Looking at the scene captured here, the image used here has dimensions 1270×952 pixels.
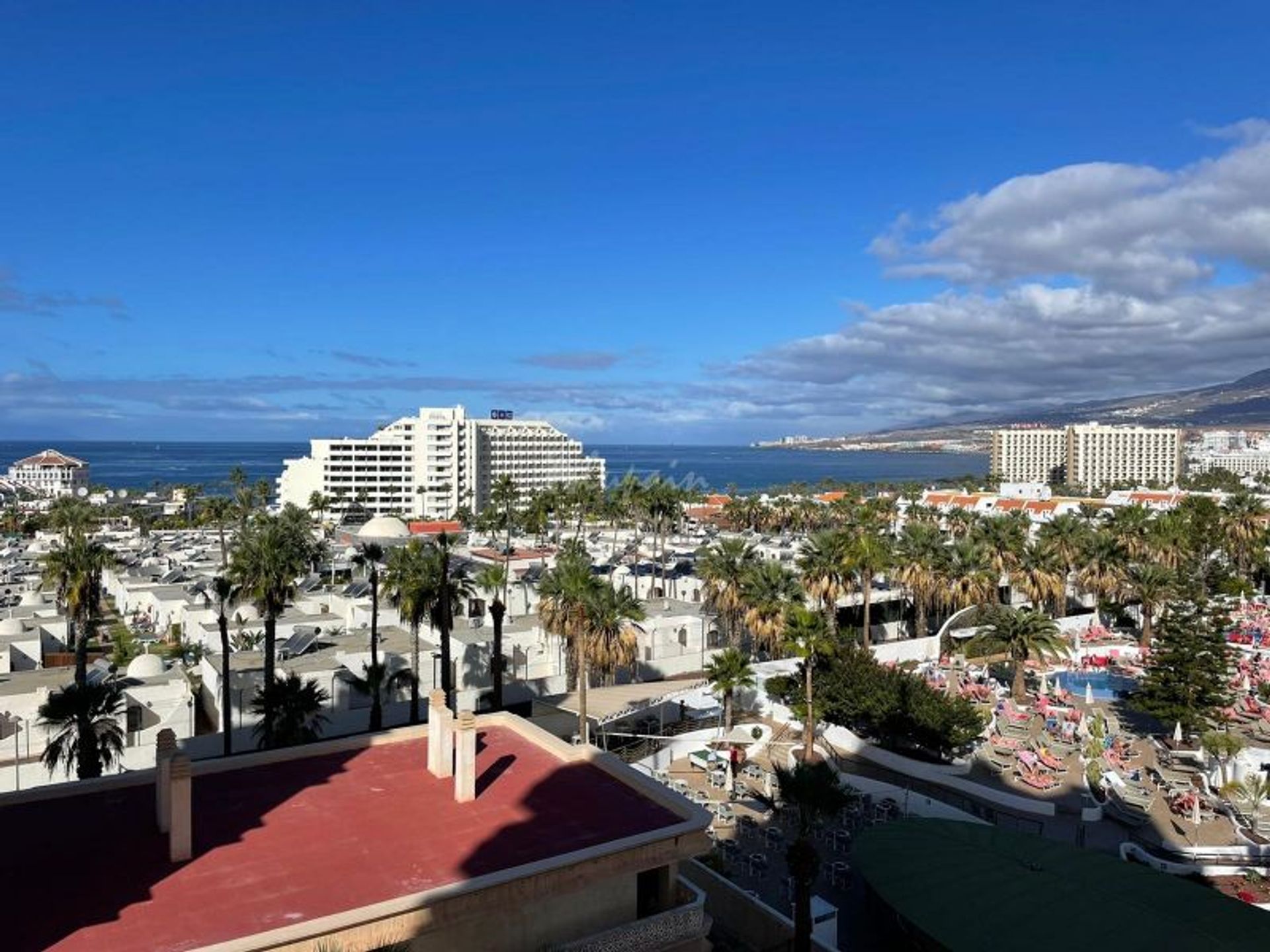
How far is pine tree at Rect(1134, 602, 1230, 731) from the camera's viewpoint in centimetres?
3200

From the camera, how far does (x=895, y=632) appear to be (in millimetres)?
52750

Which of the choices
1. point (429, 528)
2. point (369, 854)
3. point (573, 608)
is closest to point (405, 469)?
point (429, 528)

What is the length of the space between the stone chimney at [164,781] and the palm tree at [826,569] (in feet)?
96.1

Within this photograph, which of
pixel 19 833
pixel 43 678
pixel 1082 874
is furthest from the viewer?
pixel 43 678

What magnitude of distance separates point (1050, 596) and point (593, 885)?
45.8 meters

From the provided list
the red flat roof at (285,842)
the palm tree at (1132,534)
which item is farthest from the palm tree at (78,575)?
the palm tree at (1132,534)

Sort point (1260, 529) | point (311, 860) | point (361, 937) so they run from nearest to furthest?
1. point (361, 937)
2. point (311, 860)
3. point (1260, 529)

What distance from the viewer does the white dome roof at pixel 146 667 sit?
32.4 metres

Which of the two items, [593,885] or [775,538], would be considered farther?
[775,538]

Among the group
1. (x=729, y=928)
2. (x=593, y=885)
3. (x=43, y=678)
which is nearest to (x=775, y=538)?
Answer: (x=43, y=678)

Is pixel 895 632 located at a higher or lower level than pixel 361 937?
lower

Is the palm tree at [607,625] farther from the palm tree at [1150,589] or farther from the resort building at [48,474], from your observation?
the resort building at [48,474]

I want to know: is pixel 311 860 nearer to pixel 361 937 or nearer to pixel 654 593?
pixel 361 937

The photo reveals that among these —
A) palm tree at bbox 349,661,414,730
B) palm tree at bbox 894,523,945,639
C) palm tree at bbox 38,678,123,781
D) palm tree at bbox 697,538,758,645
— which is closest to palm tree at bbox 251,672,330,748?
palm tree at bbox 349,661,414,730
